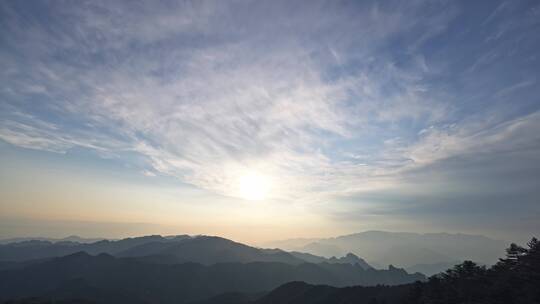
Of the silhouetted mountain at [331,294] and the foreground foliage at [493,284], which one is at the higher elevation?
the foreground foliage at [493,284]

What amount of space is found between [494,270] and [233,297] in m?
150

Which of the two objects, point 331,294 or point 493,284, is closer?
point 493,284

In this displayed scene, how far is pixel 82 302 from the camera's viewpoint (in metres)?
132

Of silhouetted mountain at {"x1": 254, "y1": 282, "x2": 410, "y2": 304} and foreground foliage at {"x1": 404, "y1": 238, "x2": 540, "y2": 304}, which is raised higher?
foreground foliage at {"x1": 404, "y1": 238, "x2": 540, "y2": 304}

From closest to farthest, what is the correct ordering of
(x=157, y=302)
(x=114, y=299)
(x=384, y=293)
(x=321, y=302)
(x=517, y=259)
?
1. (x=517, y=259)
2. (x=384, y=293)
3. (x=321, y=302)
4. (x=114, y=299)
5. (x=157, y=302)

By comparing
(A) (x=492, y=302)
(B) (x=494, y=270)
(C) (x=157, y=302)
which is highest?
(B) (x=494, y=270)

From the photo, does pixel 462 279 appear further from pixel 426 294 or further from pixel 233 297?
pixel 233 297

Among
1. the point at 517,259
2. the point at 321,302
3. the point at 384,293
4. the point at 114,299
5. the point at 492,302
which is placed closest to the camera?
the point at 492,302

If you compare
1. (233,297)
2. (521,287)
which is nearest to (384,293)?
(521,287)

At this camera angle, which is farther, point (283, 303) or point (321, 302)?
point (283, 303)

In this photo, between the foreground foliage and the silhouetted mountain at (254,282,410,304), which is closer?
the foreground foliage

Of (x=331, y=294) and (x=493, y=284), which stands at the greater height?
(x=493, y=284)

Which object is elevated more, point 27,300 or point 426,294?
point 426,294

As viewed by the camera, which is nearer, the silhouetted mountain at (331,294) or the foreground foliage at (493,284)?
the foreground foliage at (493,284)
